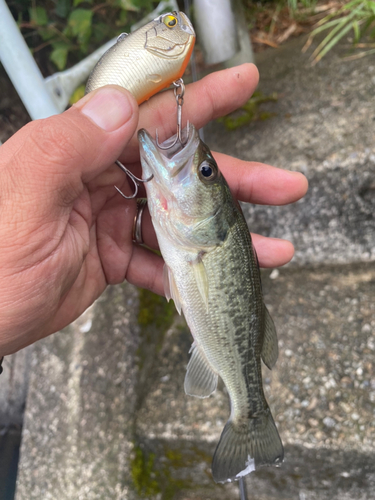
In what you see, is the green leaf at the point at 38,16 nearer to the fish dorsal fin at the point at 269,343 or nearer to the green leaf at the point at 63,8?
the green leaf at the point at 63,8

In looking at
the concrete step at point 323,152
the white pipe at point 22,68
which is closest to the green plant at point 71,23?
the white pipe at point 22,68

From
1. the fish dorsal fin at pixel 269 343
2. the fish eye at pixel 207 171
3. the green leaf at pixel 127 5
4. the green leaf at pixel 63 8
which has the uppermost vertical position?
the green leaf at pixel 63 8

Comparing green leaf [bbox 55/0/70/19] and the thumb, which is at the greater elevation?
green leaf [bbox 55/0/70/19]

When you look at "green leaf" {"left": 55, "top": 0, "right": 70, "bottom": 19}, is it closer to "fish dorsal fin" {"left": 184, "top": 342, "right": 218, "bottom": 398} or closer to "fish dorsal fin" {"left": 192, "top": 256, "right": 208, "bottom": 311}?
"fish dorsal fin" {"left": 192, "top": 256, "right": 208, "bottom": 311}

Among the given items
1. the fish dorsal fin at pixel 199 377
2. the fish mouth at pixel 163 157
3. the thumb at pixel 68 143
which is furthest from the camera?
the fish dorsal fin at pixel 199 377

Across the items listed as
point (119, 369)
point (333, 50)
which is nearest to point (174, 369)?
point (119, 369)

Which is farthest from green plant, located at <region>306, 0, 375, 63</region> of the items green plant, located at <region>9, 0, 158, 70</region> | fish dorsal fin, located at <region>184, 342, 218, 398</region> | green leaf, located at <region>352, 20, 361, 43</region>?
fish dorsal fin, located at <region>184, 342, 218, 398</region>
